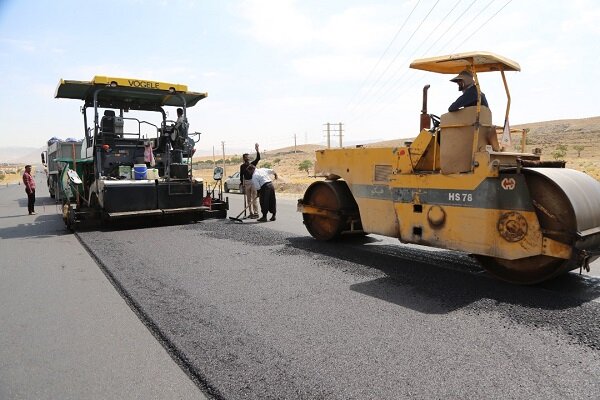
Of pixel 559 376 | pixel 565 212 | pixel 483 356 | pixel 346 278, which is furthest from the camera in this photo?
pixel 346 278

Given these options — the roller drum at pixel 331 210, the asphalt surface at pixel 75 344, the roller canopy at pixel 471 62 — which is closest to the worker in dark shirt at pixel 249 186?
the roller drum at pixel 331 210

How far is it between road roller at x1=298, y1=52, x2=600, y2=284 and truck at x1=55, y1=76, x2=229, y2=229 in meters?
4.43

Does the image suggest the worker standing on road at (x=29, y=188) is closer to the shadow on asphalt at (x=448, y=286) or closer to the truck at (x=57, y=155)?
the truck at (x=57, y=155)

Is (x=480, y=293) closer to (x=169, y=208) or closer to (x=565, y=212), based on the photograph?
(x=565, y=212)

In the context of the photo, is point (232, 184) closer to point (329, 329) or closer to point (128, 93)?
point (128, 93)

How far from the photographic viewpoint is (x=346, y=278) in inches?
205

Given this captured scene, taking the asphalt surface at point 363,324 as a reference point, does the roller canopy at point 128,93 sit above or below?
above

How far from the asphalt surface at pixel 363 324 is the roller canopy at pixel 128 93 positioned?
416 cm

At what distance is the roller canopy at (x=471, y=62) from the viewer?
522 centimetres

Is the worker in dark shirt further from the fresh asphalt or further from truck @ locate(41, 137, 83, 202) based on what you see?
truck @ locate(41, 137, 83, 202)

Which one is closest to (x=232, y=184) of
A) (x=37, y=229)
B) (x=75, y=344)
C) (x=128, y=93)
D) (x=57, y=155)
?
(x=57, y=155)

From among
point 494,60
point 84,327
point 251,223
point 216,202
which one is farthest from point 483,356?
point 216,202

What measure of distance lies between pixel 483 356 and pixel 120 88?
8.58 metres

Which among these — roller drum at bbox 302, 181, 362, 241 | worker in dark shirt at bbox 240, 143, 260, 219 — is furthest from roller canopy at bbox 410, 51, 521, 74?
worker in dark shirt at bbox 240, 143, 260, 219
